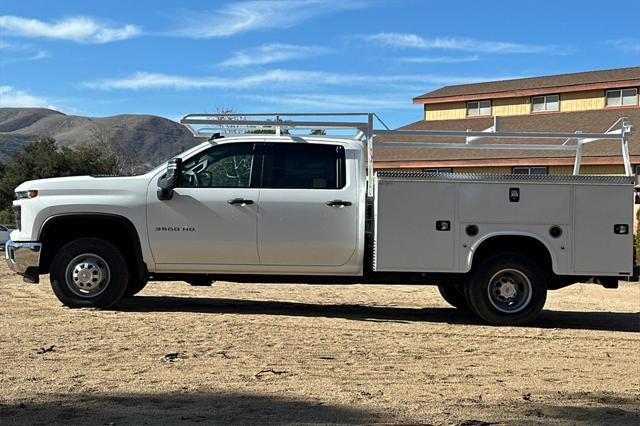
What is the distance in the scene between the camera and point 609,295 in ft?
45.0

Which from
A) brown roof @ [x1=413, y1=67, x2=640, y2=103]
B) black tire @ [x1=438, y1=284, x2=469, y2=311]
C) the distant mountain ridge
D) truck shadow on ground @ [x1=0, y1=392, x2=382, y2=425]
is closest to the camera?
truck shadow on ground @ [x1=0, y1=392, x2=382, y2=425]

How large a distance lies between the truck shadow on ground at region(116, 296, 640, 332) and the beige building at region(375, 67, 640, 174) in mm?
12849

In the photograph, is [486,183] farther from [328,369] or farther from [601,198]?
[328,369]

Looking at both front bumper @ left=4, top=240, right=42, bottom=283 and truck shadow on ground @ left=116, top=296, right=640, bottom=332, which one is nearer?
front bumper @ left=4, top=240, right=42, bottom=283

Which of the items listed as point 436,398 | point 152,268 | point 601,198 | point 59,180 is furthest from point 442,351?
point 59,180

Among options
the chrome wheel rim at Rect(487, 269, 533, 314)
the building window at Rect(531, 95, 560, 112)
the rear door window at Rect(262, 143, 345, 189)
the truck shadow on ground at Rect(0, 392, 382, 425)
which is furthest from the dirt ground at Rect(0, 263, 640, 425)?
the building window at Rect(531, 95, 560, 112)

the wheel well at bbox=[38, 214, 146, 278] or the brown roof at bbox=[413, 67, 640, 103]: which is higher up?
the brown roof at bbox=[413, 67, 640, 103]

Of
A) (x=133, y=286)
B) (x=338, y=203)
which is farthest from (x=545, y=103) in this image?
(x=133, y=286)

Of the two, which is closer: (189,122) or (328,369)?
(328,369)

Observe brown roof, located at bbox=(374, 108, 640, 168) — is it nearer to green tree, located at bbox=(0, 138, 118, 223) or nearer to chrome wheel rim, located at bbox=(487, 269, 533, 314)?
chrome wheel rim, located at bbox=(487, 269, 533, 314)

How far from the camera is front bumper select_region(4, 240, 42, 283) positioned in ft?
28.4

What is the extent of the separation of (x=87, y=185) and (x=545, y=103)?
86.5ft

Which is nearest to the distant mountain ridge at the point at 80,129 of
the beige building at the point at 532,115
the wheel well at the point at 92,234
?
the beige building at the point at 532,115

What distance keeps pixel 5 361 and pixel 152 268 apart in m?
2.70
